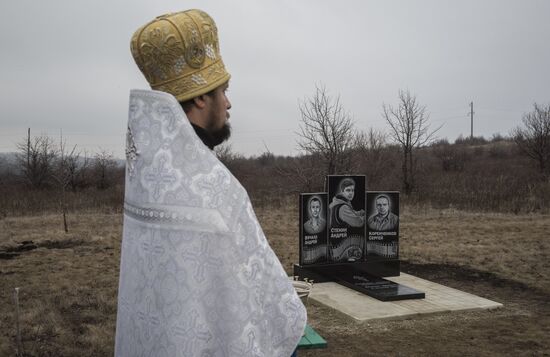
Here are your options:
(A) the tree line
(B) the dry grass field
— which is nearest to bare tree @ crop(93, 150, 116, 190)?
(A) the tree line

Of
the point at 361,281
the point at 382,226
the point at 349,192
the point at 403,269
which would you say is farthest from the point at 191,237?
the point at 403,269

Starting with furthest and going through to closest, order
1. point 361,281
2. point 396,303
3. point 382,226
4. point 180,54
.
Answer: point 382,226 < point 361,281 < point 396,303 < point 180,54

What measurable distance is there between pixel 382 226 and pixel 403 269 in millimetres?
1131

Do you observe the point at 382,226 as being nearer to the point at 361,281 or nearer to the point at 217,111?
the point at 361,281

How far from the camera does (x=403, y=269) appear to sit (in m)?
9.49

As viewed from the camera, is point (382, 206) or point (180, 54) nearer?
point (180, 54)

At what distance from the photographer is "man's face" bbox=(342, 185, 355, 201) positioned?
8664 mm

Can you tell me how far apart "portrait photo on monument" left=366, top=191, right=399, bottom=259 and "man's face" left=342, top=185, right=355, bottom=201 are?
0.35 m

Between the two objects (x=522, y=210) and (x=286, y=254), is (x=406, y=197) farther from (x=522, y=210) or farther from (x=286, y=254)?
(x=286, y=254)

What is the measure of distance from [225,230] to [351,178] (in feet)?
24.2

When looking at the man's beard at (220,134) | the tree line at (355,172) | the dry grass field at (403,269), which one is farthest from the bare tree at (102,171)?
the man's beard at (220,134)

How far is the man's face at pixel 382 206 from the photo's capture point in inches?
351

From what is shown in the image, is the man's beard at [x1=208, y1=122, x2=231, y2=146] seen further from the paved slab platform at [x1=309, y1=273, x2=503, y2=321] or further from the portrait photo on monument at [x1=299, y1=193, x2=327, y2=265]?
the portrait photo on monument at [x1=299, y1=193, x2=327, y2=265]

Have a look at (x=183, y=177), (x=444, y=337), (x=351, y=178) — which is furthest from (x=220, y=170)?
(x=351, y=178)
